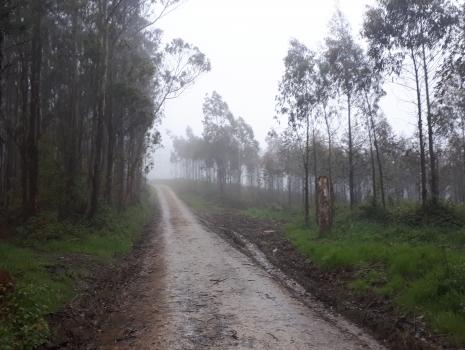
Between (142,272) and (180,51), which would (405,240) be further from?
(180,51)

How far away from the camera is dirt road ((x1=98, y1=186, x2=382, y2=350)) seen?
22.6 feet

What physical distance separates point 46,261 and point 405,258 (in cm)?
917

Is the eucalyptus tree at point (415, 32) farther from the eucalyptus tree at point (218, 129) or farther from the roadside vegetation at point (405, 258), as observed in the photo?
the eucalyptus tree at point (218, 129)

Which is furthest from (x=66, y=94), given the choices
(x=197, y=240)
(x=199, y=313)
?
(x=199, y=313)

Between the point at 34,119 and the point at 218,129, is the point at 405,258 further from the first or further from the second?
the point at 218,129

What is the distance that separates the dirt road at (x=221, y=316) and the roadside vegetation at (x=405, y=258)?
1.38 metres

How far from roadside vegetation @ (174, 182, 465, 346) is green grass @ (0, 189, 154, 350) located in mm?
6556

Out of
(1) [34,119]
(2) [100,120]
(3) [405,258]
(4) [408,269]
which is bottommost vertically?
(4) [408,269]

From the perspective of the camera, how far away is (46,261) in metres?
11.3

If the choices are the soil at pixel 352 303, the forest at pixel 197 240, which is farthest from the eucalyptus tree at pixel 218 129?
the soil at pixel 352 303

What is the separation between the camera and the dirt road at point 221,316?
688 cm

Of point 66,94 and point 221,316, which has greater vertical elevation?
point 66,94

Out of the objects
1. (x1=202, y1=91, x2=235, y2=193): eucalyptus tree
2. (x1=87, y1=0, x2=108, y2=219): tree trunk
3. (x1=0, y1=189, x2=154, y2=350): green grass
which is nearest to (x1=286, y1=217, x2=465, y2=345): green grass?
(x1=0, y1=189, x2=154, y2=350): green grass

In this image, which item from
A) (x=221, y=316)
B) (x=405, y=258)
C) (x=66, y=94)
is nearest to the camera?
(x=221, y=316)
